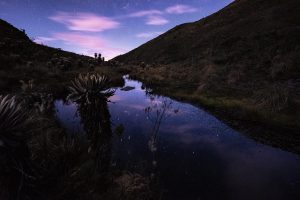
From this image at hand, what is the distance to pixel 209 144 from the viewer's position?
12.7 m

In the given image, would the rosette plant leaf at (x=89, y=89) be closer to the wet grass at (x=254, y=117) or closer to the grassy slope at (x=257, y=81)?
the wet grass at (x=254, y=117)

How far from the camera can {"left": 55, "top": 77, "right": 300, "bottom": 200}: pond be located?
28.9 feet

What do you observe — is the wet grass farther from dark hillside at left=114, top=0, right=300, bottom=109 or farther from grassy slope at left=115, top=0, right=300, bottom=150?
dark hillside at left=114, top=0, right=300, bottom=109

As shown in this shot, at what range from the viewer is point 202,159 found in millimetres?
11008

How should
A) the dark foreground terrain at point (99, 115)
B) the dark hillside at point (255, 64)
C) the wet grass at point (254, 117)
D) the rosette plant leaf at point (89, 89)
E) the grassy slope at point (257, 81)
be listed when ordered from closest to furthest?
the dark foreground terrain at point (99, 115) → the rosette plant leaf at point (89, 89) → the wet grass at point (254, 117) → the grassy slope at point (257, 81) → the dark hillside at point (255, 64)

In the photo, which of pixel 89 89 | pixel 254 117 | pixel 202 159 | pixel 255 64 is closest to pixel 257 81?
pixel 255 64

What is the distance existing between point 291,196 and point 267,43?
34.4m

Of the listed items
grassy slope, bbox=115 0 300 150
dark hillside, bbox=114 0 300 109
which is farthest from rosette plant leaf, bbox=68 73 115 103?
dark hillside, bbox=114 0 300 109

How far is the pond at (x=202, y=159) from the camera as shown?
8.80m

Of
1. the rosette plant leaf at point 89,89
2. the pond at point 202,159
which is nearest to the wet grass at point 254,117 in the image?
the pond at point 202,159

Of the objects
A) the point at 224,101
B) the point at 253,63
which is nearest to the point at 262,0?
the point at 253,63

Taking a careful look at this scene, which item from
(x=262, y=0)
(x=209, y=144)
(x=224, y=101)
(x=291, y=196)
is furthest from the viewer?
(x=262, y=0)

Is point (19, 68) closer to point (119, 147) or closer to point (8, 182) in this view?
point (119, 147)

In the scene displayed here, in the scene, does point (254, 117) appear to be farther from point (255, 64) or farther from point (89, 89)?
point (255, 64)
